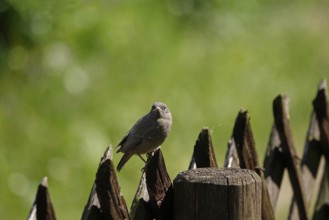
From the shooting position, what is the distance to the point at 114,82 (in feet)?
19.2

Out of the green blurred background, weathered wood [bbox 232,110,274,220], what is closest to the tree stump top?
weathered wood [bbox 232,110,274,220]

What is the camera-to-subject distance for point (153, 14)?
637 centimetres


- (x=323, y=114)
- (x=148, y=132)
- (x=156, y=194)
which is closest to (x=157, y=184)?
(x=156, y=194)

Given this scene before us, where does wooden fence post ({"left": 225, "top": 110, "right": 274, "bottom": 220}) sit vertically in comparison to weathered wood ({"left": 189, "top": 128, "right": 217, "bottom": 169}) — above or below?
above

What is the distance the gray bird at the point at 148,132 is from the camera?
2.93m

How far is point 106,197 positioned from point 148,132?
673 mm

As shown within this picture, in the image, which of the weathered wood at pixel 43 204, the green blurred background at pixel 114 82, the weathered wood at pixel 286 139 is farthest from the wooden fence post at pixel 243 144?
the green blurred background at pixel 114 82

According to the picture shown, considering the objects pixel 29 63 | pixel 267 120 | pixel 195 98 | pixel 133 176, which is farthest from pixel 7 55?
pixel 267 120

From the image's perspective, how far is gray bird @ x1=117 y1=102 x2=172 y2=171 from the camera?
9.60 feet

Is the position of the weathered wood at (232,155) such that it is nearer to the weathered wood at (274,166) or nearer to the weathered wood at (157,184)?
the weathered wood at (274,166)

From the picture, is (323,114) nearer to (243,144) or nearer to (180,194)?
(243,144)

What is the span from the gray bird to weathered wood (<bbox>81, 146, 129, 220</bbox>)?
572 millimetres

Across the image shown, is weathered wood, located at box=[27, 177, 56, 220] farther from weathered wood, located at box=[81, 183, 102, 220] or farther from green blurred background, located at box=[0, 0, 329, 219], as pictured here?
green blurred background, located at box=[0, 0, 329, 219]

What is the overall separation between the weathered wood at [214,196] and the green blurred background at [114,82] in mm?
2736
